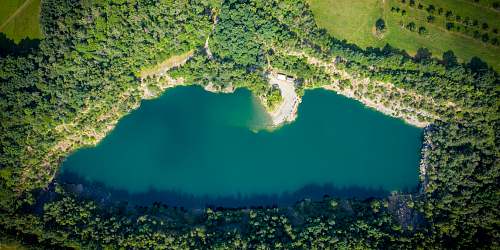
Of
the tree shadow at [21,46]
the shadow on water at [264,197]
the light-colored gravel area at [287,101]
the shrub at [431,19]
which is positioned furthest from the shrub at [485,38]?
the tree shadow at [21,46]

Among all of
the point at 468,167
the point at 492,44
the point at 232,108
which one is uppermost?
the point at 492,44

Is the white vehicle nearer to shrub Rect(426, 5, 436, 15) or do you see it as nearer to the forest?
the forest

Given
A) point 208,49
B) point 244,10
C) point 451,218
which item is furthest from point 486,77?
point 208,49

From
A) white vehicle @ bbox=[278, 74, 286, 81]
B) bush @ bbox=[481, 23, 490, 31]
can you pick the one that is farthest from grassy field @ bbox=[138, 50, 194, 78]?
bush @ bbox=[481, 23, 490, 31]

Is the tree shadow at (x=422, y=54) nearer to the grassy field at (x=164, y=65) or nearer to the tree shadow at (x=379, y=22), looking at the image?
the tree shadow at (x=379, y=22)

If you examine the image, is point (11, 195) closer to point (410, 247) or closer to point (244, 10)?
point (244, 10)

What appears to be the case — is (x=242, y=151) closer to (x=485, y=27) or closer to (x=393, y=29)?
(x=393, y=29)
